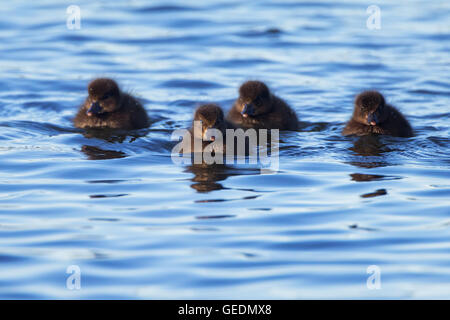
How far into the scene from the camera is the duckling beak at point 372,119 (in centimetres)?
951

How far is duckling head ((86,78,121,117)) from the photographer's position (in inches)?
401

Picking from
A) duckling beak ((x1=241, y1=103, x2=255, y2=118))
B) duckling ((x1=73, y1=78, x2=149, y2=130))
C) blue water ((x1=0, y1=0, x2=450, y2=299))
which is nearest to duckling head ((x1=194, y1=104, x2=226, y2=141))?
blue water ((x1=0, y1=0, x2=450, y2=299))

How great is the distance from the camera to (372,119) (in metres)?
9.54

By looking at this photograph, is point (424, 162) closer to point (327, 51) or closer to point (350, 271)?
point (350, 271)

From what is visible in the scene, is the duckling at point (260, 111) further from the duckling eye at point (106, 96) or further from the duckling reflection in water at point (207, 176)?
the duckling reflection in water at point (207, 176)

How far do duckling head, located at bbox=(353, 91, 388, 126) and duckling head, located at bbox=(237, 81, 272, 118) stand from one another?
113cm

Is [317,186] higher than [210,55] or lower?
lower

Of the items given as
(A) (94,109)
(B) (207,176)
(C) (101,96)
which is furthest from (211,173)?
(C) (101,96)

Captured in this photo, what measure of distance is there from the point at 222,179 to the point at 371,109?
92.5 inches

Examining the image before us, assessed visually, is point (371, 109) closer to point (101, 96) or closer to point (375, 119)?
point (375, 119)

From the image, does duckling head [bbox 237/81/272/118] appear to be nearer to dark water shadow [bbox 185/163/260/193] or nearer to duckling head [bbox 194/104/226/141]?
duckling head [bbox 194/104/226/141]

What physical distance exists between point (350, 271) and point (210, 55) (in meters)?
9.41
